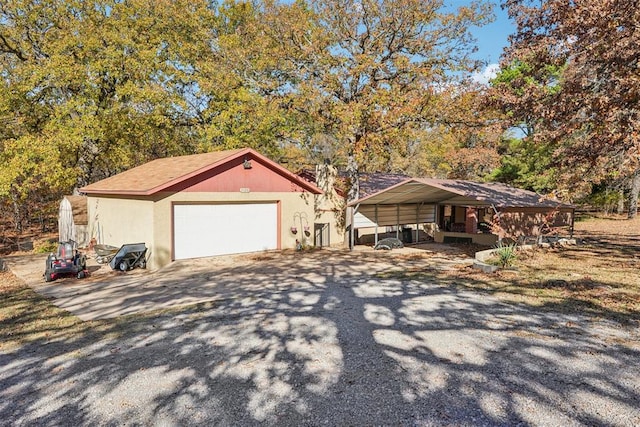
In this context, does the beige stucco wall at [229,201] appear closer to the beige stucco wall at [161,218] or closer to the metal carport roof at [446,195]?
the beige stucco wall at [161,218]

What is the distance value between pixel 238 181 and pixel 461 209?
13.5 m

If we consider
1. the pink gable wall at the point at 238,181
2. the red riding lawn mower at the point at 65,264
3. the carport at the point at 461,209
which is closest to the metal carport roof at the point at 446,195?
the carport at the point at 461,209

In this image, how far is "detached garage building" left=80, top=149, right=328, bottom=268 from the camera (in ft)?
44.7

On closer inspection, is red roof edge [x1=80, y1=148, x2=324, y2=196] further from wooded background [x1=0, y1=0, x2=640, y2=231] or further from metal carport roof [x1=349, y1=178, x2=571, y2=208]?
wooded background [x1=0, y1=0, x2=640, y2=231]

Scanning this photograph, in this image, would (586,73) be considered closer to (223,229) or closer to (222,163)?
(222,163)

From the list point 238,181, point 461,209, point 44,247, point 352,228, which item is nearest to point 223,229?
point 238,181

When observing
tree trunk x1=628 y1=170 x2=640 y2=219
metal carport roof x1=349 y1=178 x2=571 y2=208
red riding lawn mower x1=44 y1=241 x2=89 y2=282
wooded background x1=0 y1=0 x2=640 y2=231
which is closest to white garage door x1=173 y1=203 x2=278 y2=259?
red riding lawn mower x1=44 y1=241 x2=89 y2=282

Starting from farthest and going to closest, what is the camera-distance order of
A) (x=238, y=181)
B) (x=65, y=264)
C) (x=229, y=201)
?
(x=238, y=181)
(x=229, y=201)
(x=65, y=264)

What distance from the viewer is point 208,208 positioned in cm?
1484

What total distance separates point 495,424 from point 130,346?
542cm

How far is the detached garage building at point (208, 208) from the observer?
44.7 ft

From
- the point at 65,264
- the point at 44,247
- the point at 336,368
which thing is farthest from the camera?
the point at 44,247

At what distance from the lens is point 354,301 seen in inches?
345

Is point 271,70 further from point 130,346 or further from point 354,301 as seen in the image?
point 130,346
